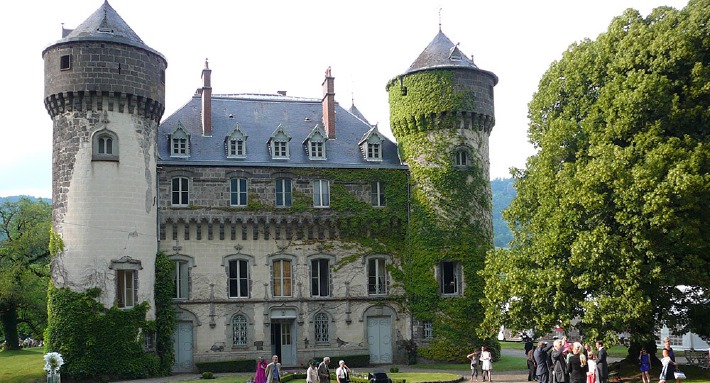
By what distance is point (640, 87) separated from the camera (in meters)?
29.1

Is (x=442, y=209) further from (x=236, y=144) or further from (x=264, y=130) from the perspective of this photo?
(x=236, y=144)

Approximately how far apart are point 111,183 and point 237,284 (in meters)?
8.82

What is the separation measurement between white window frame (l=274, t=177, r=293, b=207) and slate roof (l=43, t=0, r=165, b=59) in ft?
30.5

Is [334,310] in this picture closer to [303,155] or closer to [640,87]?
[303,155]

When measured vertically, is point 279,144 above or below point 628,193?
above

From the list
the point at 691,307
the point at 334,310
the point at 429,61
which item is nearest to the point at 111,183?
the point at 334,310

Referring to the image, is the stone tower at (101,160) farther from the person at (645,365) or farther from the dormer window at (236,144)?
A: the person at (645,365)

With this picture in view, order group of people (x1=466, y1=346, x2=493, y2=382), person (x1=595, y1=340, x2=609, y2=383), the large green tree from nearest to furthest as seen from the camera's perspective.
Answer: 1. person (x1=595, y1=340, x2=609, y2=383)
2. the large green tree
3. group of people (x1=466, y1=346, x2=493, y2=382)

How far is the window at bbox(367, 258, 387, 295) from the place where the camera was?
44094 millimetres

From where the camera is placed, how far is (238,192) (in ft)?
140

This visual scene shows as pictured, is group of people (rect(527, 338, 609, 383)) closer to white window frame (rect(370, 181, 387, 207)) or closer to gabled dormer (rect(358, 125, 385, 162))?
white window frame (rect(370, 181, 387, 207))

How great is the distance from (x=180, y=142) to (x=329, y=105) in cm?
920

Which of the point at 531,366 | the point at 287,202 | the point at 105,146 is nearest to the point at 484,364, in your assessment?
the point at 531,366

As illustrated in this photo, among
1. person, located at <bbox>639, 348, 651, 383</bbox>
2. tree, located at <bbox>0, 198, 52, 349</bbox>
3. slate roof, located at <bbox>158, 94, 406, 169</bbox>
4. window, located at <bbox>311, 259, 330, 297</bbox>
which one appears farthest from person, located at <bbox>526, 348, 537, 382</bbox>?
tree, located at <bbox>0, 198, 52, 349</bbox>
